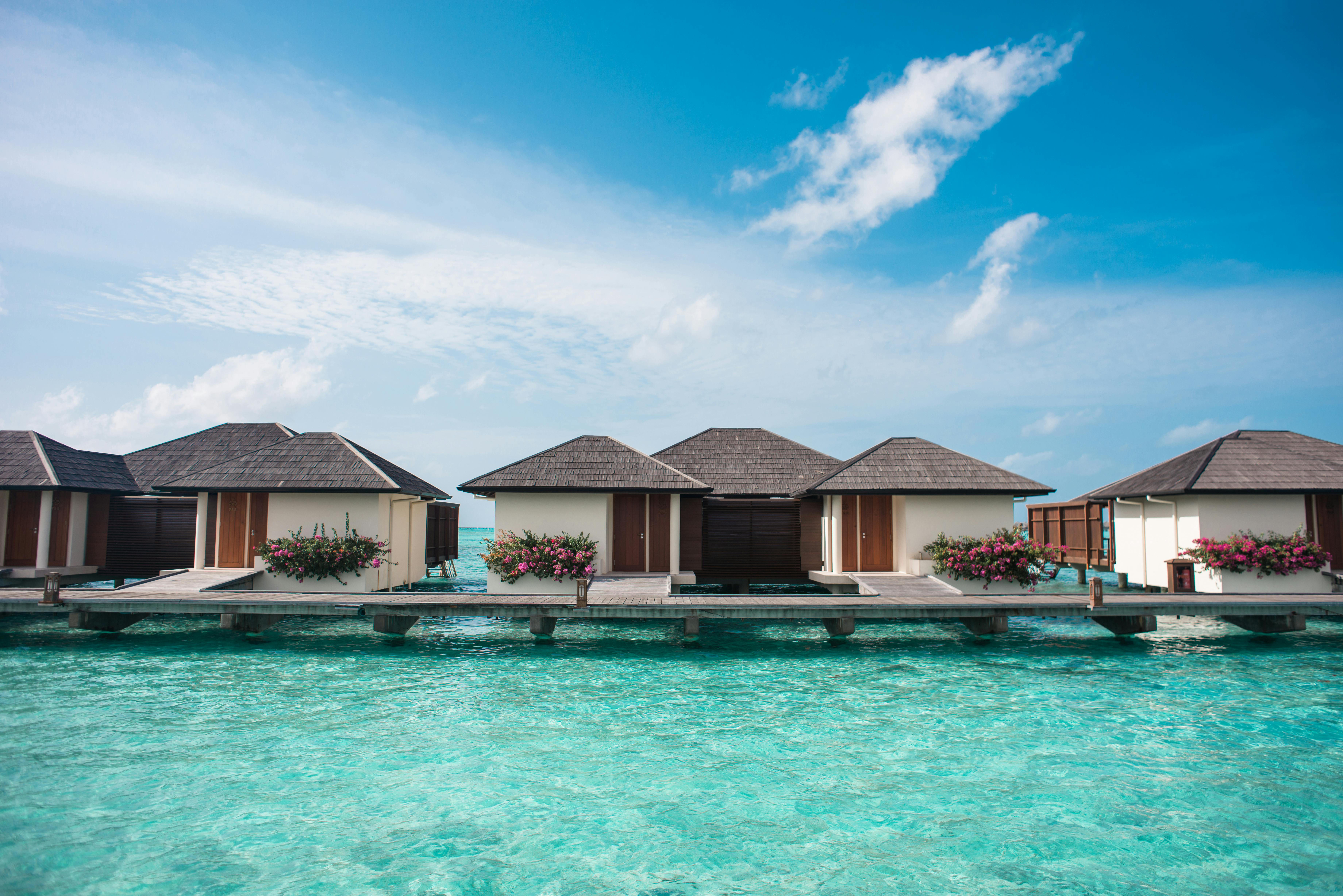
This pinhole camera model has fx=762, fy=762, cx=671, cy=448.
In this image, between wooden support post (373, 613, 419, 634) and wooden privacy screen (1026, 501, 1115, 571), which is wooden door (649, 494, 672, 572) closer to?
wooden support post (373, 613, 419, 634)

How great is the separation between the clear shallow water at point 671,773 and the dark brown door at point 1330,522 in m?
5.54

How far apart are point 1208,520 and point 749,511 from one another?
10.2m

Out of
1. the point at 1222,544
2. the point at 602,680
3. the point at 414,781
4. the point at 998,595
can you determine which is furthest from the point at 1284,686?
the point at 414,781

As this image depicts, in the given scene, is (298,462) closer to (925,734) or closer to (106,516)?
(106,516)

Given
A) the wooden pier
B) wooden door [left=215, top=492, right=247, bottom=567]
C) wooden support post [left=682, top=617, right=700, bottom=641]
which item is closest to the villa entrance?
the wooden pier

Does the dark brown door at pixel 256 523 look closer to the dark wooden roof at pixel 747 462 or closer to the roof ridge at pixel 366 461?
the roof ridge at pixel 366 461

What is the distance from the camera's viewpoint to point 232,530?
16.8m

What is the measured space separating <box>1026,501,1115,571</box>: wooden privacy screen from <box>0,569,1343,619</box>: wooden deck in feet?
25.7

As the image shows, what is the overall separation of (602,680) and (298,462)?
9.73m

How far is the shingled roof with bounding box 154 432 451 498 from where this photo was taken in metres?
16.1

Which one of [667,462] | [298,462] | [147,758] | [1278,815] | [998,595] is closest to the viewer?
[1278,815]

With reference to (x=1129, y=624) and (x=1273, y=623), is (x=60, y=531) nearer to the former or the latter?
(x=1129, y=624)

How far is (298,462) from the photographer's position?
16969 millimetres

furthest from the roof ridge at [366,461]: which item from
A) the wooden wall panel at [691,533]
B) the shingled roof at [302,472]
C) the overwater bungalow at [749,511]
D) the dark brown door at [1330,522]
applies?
the dark brown door at [1330,522]
